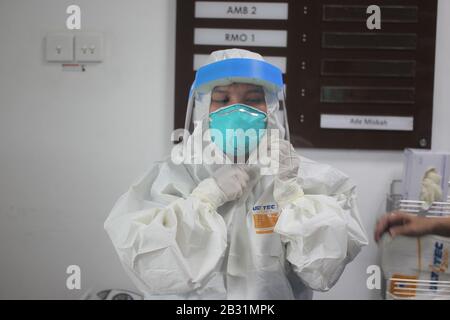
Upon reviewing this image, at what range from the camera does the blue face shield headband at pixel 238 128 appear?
68cm

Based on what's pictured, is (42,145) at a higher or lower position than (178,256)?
higher

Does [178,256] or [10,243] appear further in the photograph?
[10,243]

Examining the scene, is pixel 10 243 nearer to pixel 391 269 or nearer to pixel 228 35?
pixel 228 35

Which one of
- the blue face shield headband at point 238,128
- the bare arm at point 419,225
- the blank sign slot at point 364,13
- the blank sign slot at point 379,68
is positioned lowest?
the bare arm at point 419,225

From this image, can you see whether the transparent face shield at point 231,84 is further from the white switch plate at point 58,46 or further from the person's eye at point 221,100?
the white switch plate at point 58,46

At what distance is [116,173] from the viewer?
2.61 feet

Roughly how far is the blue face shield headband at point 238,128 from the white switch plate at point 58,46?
0.34 metres

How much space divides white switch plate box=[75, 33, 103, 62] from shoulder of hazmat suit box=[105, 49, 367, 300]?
0.22 m

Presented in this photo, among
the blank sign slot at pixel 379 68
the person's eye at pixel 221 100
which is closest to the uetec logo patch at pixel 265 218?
the person's eye at pixel 221 100

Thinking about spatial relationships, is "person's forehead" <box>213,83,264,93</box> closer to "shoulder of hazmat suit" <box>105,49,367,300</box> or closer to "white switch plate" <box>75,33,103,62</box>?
"shoulder of hazmat suit" <box>105,49,367,300</box>
